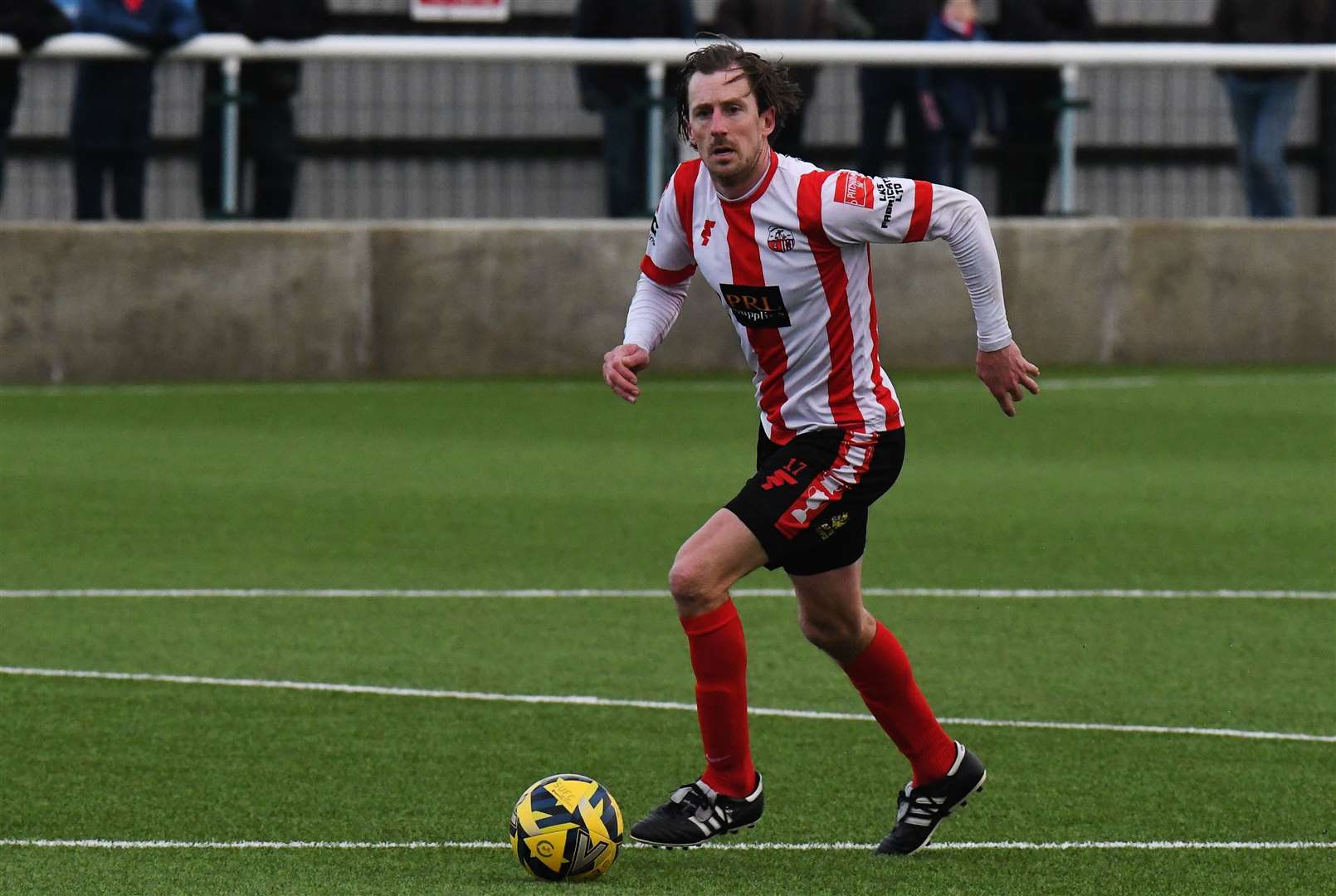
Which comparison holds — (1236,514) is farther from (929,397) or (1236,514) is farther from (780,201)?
(780,201)

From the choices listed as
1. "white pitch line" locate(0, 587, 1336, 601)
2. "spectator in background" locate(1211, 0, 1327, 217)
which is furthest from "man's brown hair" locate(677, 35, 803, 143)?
"spectator in background" locate(1211, 0, 1327, 217)

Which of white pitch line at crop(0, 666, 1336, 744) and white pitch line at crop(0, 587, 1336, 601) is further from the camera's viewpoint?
white pitch line at crop(0, 587, 1336, 601)

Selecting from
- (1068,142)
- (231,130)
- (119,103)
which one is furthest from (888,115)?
(119,103)

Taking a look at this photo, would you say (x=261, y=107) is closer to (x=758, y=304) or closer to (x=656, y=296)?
(x=656, y=296)

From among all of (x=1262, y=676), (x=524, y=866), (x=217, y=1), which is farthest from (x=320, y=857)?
(x=217, y=1)

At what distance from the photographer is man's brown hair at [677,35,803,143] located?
6480mm

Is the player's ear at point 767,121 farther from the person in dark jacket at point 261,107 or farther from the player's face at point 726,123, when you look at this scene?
the person in dark jacket at point 261,107

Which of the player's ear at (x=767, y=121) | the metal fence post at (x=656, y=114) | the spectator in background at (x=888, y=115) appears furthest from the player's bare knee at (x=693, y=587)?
the spectator in background at (x=888, y=115)

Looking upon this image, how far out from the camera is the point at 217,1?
1823cm

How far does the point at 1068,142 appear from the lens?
1980 centimetres

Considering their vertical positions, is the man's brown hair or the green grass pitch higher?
the man's brown hair

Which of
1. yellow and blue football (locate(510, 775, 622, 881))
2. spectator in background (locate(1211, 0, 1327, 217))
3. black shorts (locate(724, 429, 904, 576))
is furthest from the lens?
spectator in background (locate(1211, 0, 1327, 217))

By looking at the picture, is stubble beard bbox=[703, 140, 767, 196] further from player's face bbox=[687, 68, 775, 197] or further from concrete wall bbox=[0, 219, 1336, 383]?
concrete wall bbox=[0, 219, 1336, 383]

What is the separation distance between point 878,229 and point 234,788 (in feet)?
7.31
